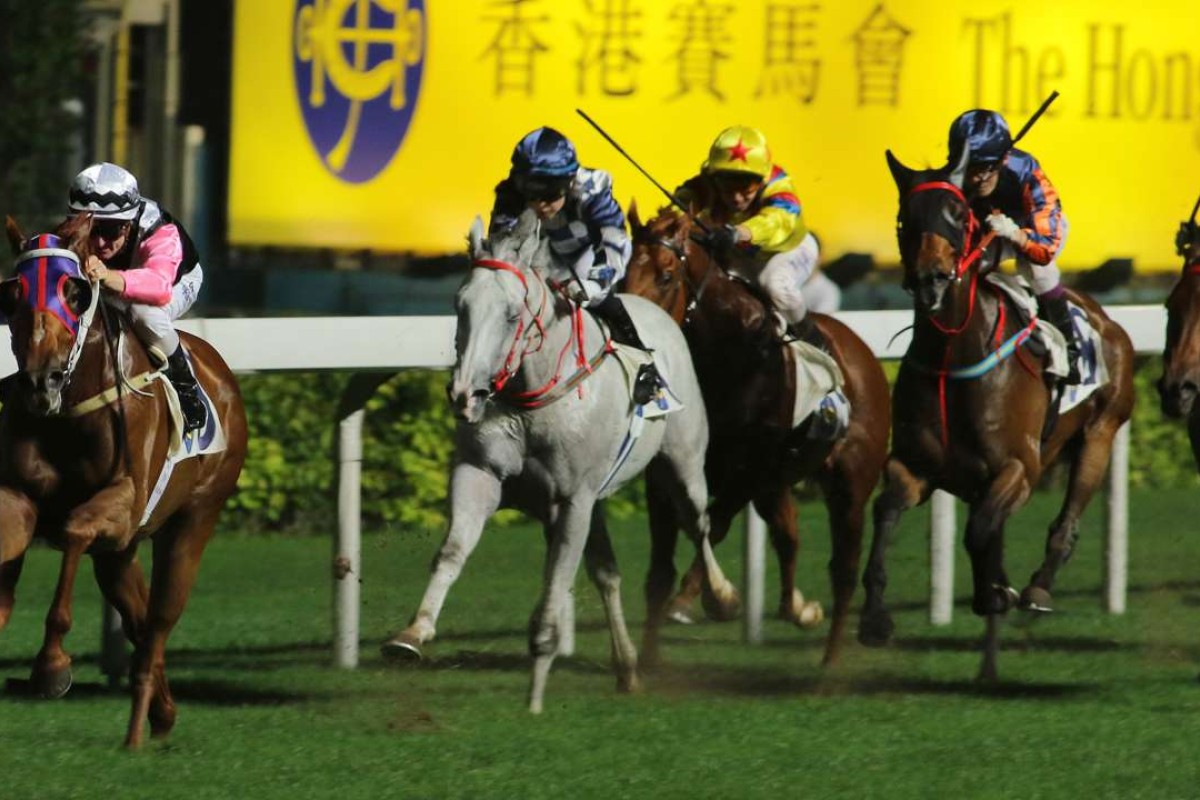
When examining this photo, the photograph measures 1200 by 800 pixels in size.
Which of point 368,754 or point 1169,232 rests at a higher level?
point 1169,232

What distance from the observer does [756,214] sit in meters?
8.00

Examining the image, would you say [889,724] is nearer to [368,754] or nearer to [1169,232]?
[368,754]

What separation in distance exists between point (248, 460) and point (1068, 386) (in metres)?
3.32

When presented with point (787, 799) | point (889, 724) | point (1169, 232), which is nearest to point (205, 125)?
point (1169, 232)

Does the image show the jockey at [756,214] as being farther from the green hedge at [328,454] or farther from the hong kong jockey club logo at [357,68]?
the hong kong jockey club logo at [357,68]

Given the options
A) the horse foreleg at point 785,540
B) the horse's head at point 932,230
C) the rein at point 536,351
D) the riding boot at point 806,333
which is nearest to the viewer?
the rein at point 536,351

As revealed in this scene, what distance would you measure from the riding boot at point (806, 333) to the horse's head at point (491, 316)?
137cm

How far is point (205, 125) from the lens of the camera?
1332cm

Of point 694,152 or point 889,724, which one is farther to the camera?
point 694,152

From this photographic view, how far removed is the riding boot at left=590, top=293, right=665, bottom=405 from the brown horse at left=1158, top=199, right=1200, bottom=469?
1484mm

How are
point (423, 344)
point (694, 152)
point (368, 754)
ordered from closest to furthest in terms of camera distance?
point (368, 754), point (423, 344), point (694, 152)

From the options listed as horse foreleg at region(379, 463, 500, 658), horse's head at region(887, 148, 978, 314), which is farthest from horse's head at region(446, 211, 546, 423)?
horse's head at region(887, 148, 978, 314)

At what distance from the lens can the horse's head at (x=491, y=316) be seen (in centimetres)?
661

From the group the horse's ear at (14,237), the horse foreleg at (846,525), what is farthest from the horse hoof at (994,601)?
the horse's ear at (14,237)
